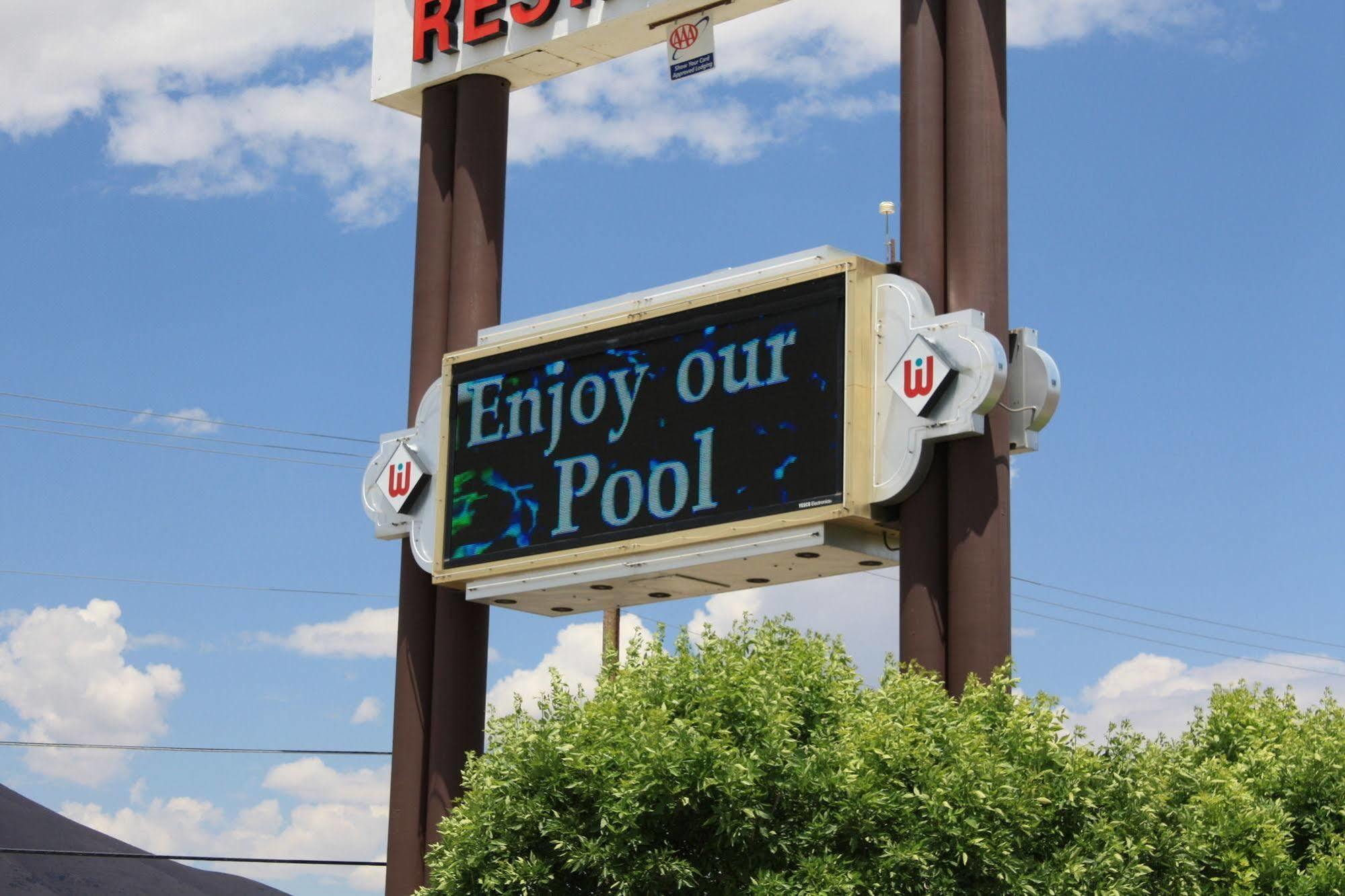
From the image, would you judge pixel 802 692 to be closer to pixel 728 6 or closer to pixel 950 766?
pixel 950 766

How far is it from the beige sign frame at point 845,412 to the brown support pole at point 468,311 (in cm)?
166

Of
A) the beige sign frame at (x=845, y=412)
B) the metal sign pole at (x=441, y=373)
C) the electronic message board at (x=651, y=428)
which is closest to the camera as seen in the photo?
the beige sign frame at (x=845, y=412)

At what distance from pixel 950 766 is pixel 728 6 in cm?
1051

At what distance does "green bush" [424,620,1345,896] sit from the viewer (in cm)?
1875

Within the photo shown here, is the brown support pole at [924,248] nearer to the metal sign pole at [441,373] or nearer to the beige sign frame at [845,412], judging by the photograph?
the beige sign frame at [845,412]

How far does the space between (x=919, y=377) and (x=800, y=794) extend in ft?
16.1

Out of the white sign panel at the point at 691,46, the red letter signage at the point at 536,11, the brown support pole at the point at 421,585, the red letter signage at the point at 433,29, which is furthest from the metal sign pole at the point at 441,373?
the white sign panel at the point at 691,46

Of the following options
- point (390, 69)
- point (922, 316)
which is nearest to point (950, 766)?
point (922, 316)

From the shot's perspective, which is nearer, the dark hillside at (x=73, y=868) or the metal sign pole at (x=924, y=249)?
the metal sign pole at (x=924, y=249)

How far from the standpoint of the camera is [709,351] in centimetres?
2370

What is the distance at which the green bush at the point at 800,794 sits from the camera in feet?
61.5

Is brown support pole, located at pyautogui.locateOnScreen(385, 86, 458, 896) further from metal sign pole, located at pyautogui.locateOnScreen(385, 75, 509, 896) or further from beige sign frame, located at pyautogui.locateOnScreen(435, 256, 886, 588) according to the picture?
beige sign frame, located at pyautogui.locateOnScreen(435, 256, 886, 588)

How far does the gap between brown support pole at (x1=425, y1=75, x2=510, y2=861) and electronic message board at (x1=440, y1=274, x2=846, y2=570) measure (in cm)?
123

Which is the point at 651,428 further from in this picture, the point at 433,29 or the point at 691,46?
the point at 433,29
